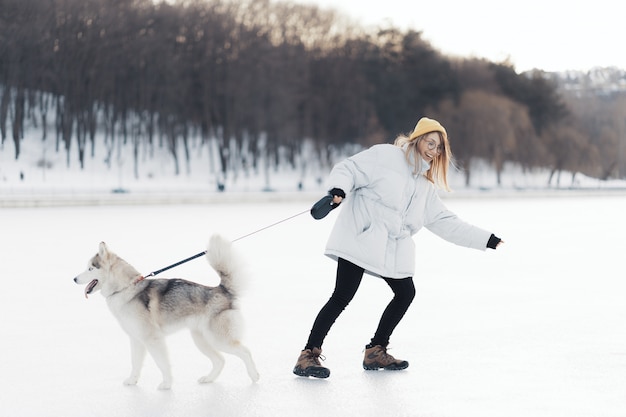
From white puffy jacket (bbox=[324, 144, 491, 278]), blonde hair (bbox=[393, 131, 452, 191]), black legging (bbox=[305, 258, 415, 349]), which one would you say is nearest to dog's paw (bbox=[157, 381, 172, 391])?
black legging (bbox=[305, 258, 415, 349])

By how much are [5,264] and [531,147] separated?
56.2 metres

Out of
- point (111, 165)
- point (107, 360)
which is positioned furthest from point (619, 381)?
point (111, 165)

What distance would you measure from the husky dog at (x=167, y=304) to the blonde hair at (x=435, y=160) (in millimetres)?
1250

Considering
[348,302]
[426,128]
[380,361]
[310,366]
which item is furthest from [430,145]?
[310,366]

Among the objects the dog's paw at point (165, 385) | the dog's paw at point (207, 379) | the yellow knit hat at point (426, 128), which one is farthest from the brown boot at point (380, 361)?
the yellow knit hat at point (426, 128)

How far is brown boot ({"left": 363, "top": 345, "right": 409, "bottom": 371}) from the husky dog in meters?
0.90

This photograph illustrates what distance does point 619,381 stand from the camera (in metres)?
5.34

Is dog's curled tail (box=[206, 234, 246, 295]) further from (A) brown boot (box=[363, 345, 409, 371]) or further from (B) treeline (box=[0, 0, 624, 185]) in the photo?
(B) treeline (box=[0, 0, 624, 185])

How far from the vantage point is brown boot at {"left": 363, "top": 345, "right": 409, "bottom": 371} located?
18.2ft

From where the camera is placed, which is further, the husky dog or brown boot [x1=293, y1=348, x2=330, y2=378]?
brown boot [x1=293, y1=348, x2=330, y2=378]

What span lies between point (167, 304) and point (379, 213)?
138cm

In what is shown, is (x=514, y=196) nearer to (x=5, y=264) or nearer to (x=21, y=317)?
(x=5, y=264)

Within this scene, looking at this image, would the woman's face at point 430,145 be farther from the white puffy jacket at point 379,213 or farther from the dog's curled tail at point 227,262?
the dog's curled tail at point 227,262

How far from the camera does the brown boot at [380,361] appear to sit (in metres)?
5.54
